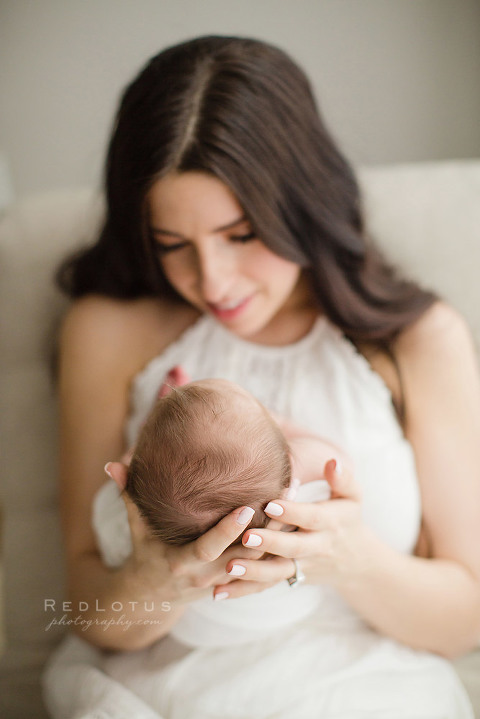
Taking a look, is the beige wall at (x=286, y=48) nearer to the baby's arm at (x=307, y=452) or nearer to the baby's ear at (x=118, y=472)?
the baby's arm at (x=307, y=452)

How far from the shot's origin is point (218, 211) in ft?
2.52

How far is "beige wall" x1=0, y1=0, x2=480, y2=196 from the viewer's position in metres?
0.95

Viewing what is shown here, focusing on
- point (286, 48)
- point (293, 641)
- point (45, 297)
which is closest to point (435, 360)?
point (293, 641)

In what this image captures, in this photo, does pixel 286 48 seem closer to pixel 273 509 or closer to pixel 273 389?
pixel 273 389

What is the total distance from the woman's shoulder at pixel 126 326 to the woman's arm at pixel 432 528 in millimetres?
425

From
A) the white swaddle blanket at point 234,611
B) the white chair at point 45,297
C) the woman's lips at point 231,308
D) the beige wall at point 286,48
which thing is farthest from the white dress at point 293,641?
the beige wall at point 286,48

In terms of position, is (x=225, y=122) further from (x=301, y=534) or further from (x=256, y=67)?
(x=301, y=534)

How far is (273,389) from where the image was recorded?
0.93 m

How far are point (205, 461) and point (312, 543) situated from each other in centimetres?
20

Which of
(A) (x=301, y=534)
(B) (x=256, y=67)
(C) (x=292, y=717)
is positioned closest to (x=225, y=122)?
(B) (x=256, y=67)

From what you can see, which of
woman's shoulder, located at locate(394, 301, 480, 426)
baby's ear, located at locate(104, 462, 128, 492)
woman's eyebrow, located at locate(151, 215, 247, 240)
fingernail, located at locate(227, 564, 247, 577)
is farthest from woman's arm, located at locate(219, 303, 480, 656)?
woman's eyebrow, located at locate(151, 215, 247, 240)

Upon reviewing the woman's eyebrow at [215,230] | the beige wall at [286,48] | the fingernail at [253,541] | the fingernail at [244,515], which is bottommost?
the fingernail at [253,541]

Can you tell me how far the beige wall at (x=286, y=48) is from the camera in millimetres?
952

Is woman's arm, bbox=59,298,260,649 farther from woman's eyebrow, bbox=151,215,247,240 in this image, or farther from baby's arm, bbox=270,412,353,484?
woman's eyebrow, bbox=151,215,247,240
